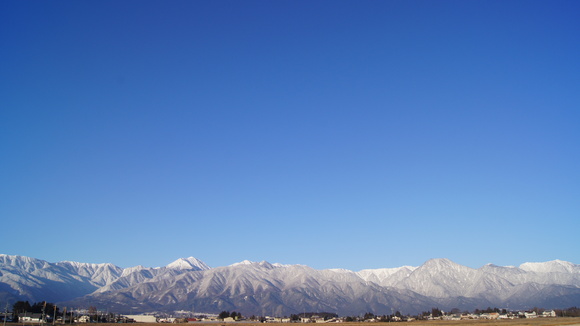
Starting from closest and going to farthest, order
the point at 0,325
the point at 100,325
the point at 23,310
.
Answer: the point at 0,325 < the point at 100,325 < the point at 23,310

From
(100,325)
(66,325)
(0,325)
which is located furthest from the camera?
(100,325)

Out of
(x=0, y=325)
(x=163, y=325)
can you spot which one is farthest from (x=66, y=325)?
(x=163, y=325)

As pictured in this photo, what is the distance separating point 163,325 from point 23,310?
193 feet

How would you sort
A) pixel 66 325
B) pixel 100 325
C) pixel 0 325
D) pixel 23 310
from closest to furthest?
pixel 0 325, pixel 66 325, pixel 100 325, pixel 23 310

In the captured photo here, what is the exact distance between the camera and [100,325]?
17475 cm

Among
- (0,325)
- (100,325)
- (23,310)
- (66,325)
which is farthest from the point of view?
(23,310)

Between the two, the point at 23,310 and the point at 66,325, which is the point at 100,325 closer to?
the point at 66,325

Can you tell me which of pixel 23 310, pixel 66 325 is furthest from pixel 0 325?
pixel 23 310

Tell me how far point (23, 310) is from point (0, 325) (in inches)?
2451

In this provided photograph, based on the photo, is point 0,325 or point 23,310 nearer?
point 0,325

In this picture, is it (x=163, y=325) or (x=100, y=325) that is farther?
(x=163, y=325)

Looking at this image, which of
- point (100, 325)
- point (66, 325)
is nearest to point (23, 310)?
point (100, 325)

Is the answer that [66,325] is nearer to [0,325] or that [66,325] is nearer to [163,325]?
[0,325]

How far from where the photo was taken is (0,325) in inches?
5531
